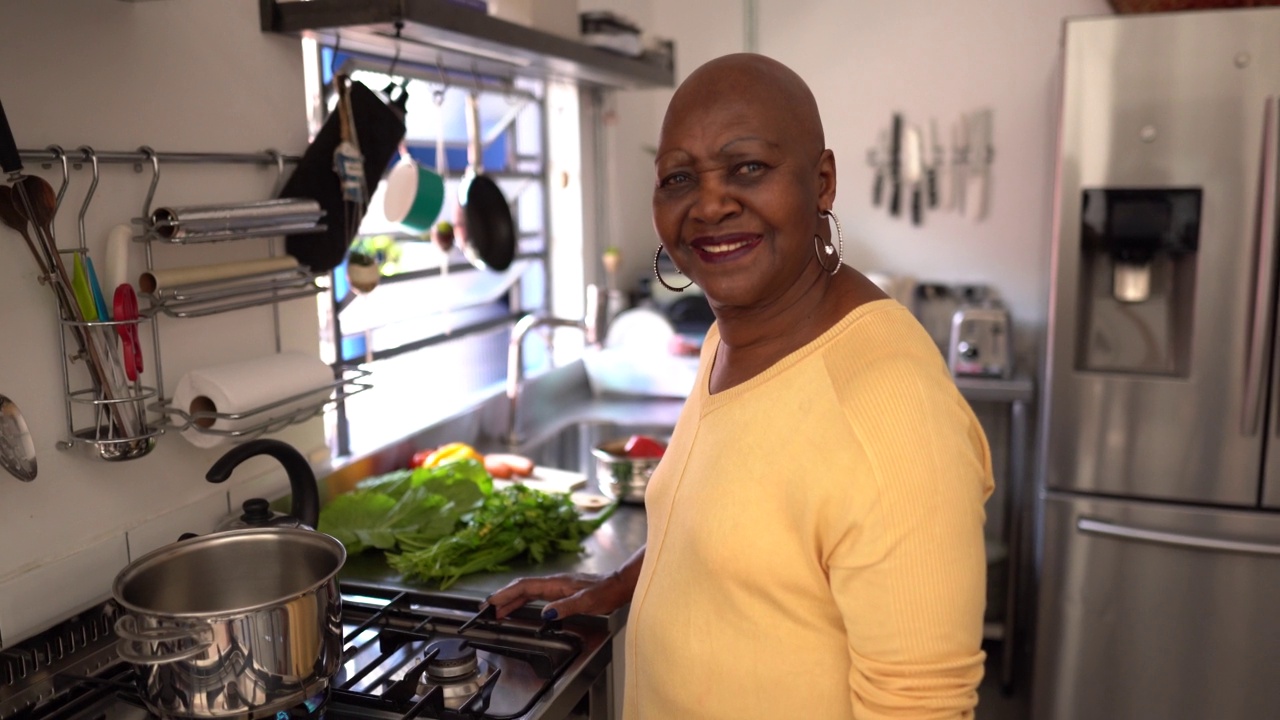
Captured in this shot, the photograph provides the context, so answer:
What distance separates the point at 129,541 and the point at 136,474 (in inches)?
3.7

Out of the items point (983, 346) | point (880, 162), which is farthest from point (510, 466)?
point (880, 162)

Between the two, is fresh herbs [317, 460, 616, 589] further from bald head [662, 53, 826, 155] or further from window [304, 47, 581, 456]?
bald head [662, 53, 826, 155]

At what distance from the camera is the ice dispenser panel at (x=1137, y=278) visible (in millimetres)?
2271

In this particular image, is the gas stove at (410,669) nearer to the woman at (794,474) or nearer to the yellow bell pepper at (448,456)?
the woman at (794,474)

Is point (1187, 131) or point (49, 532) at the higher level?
point (1187, 131)

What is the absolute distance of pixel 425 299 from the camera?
2.38m

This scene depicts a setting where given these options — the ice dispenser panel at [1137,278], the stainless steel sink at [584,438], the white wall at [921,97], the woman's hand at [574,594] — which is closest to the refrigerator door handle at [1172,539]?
the ice dispenser panel at [1137,278]

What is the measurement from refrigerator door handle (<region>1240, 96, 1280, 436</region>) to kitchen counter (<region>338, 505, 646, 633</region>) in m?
1.42

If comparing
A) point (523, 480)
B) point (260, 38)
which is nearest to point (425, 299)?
point (523, 480)

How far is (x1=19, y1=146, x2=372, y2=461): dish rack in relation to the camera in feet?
4.19

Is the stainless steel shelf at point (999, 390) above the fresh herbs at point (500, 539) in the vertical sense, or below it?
above

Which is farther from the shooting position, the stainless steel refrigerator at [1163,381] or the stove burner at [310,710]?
the stainless steel refrigerator at [1163,381]

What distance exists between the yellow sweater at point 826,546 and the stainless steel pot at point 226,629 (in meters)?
0.36

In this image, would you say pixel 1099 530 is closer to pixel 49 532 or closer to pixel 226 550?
pixel 226 550
